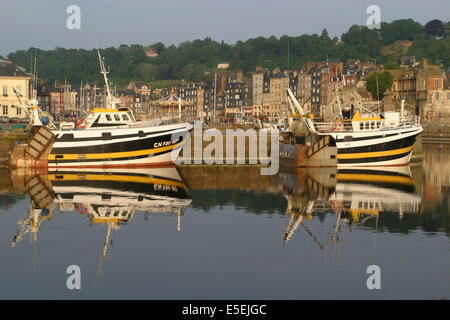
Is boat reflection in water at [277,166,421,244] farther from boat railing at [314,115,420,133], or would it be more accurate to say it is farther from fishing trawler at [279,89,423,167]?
boat railing at [314,115,420,133]

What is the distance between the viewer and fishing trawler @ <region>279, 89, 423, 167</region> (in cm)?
4741

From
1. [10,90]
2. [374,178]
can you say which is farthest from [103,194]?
[10,90]

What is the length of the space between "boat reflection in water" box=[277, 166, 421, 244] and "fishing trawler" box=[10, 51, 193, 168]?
9.50 meters

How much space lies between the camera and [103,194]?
1324 inches

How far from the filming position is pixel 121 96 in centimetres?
16212

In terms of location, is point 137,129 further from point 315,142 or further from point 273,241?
point 273,241

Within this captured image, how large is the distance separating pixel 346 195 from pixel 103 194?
1286 centimetres

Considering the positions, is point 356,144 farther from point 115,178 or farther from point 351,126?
point 115,178

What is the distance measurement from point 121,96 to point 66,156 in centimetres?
11798

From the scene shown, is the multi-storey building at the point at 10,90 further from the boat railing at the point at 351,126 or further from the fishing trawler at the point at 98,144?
the boat railing at the point at 351,126

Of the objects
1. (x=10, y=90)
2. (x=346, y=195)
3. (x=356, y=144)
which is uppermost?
(x=10, y=90)

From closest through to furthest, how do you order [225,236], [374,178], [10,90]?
1. [225,236]
2. [374,178]
3. [10,90]

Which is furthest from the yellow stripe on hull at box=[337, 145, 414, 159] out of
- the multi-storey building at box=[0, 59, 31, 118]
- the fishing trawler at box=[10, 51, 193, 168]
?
the multi-storey building at box=[0, 59, 31, 118]

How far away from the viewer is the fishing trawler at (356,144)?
47406 mm
